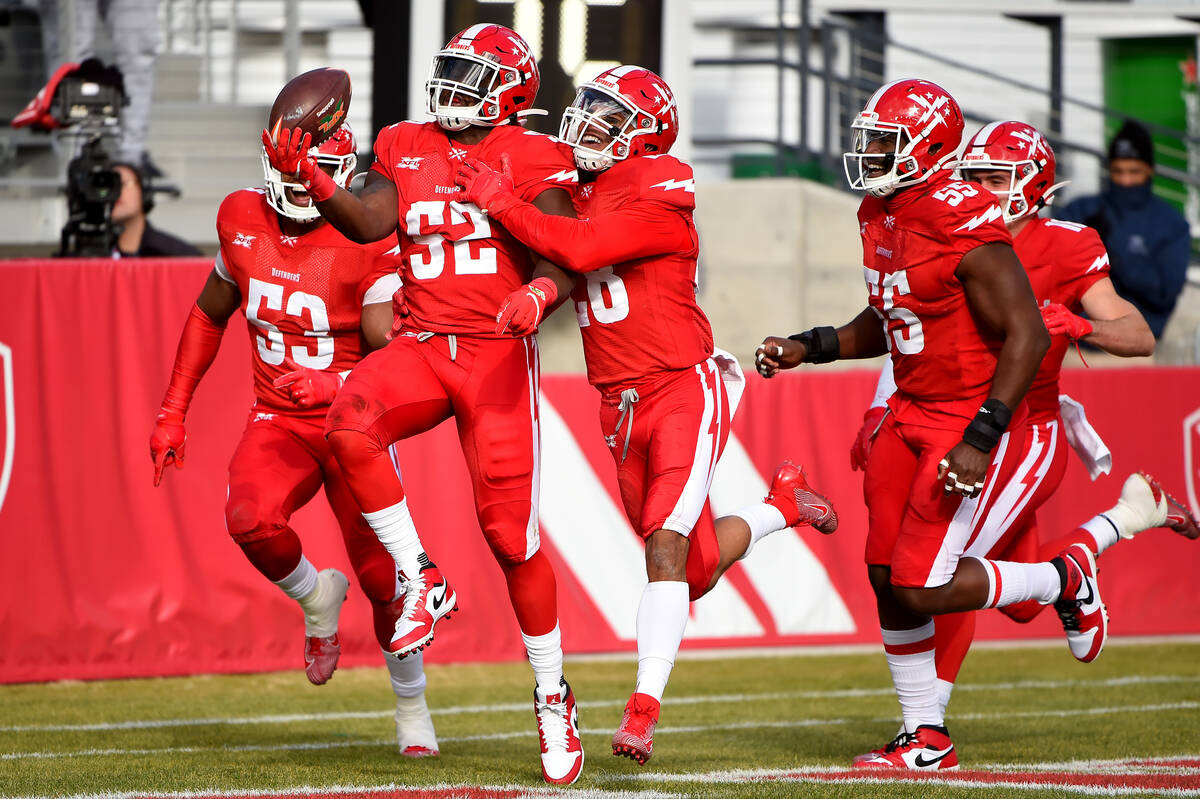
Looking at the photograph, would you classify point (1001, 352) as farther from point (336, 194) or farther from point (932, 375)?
point (336, 194)

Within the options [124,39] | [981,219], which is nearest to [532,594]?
[981,219]

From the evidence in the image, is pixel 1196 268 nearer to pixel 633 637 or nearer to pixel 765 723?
pixel 633 637

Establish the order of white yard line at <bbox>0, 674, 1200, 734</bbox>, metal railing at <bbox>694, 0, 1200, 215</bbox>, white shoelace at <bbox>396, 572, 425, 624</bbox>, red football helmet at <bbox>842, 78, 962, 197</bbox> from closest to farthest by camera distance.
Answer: white shoelace at <bbox>396, 572, 425, 624</bbox> < red football helmet at <bbox>842, 78, 962, 197</bbox> < white yard line at <bbox>0, 674, 1200, 734</bbox> < metal railing at <bbox>694, 0, 1200, 215</bbox>

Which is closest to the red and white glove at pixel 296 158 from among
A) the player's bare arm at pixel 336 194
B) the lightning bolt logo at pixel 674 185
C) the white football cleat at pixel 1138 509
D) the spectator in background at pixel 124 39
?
the player's bare arm at pixel 336 194

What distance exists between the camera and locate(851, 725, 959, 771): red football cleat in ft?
16.8

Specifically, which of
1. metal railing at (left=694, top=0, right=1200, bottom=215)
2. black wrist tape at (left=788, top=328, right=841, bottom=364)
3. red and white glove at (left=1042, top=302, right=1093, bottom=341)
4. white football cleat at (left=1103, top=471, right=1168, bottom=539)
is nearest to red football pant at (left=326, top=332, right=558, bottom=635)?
black wrist tape at (left=788, top=328, right=841, bottom=364)

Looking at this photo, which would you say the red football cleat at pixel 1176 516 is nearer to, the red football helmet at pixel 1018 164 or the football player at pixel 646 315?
the red football helmet at pixel 1018 164

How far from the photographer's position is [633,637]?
7969mm

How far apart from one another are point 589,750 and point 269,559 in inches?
54.0

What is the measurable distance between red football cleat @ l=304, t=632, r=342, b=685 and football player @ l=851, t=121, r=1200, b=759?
1.93 meters

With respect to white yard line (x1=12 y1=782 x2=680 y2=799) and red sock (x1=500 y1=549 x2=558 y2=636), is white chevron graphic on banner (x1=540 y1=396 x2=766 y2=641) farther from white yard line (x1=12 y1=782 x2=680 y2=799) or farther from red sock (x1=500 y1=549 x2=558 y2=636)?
white yard line (x1=12 y1=782 x2=680 y2=799)

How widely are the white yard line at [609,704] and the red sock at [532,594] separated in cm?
193

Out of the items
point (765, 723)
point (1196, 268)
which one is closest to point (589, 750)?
point (765, 723)

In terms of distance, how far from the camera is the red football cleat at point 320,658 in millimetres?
5430
